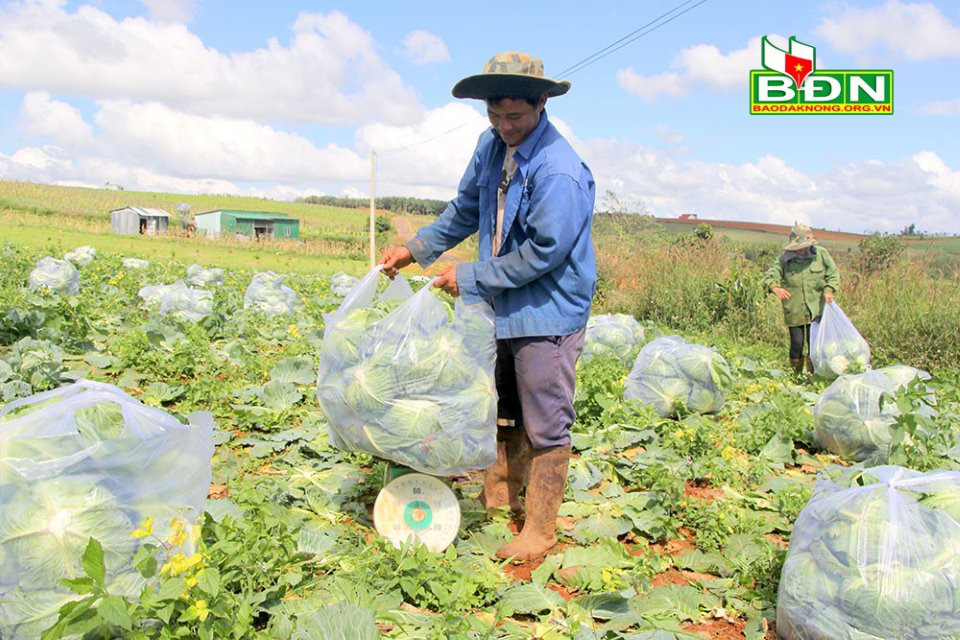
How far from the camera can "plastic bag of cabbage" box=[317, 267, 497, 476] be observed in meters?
2.71

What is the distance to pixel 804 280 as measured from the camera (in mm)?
7219

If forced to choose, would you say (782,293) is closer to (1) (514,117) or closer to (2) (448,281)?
(1) (514,117)

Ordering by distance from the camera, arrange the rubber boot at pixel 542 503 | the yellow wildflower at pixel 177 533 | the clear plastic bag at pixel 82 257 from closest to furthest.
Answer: the yellow wildflower at pixel 177 533 < the rubber boot at pixel 542 503 < the clear plastic bag at pixel 82 257

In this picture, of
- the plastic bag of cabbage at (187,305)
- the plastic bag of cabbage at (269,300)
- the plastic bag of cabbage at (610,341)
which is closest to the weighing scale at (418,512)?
the plastic bag of cabbage at (610,341)

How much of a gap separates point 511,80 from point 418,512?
1760 millimetres

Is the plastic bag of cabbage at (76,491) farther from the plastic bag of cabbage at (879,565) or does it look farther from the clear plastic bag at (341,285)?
the clear plastic bag at (341,285)

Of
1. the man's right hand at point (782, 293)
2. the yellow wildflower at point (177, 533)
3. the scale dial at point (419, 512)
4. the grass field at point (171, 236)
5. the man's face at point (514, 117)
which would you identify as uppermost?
the grass field at point (171, 236)

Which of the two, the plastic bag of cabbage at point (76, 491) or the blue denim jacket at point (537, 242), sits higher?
the blue denim jacket at point (537, 242)

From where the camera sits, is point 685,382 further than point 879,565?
Yes

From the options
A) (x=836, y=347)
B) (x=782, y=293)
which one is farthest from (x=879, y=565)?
(x=782, y=293)

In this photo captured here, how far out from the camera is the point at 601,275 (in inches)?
512

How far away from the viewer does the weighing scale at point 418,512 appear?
2939mm

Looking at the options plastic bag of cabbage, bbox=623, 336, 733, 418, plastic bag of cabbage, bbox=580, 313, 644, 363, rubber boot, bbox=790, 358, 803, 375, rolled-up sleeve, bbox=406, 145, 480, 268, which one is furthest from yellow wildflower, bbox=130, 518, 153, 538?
rubber boot, bbox=790, 358, 803, 375

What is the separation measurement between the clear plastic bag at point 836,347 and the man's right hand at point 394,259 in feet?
16.2
